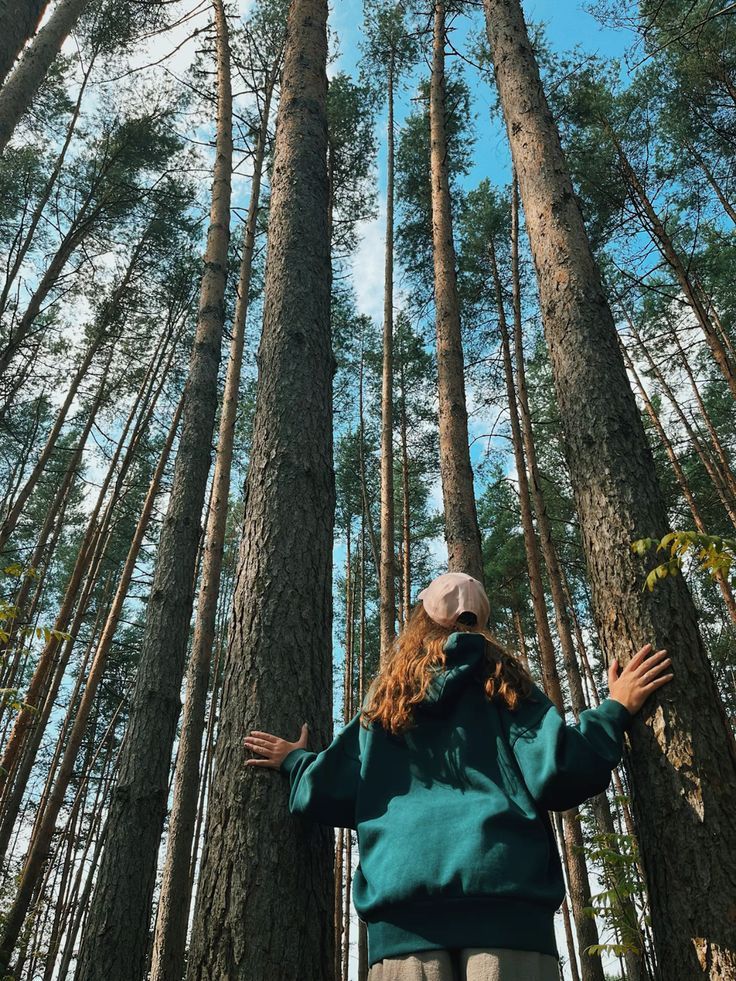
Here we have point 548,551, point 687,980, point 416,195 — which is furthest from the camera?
point 416,195

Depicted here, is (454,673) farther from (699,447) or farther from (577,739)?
(699,447)

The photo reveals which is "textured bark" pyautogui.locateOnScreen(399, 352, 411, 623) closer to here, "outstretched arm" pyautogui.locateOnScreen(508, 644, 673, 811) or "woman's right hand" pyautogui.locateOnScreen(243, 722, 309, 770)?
"woman's right hand" pyautogui.locateOnScreen(243, 722, 309, 770)

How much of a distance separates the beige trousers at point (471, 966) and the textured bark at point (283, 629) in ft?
1.94

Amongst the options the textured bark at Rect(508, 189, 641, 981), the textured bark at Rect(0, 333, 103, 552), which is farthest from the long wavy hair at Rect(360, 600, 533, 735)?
the textured bark at Rect(0, 333, 103, 552)

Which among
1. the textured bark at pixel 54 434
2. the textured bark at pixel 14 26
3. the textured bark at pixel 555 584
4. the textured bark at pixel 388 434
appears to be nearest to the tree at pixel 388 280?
the textured bark at pixel 388 434

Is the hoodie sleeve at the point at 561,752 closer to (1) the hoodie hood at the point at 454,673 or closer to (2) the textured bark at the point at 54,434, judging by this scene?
(1) the hoodie hood at the point at 454,673

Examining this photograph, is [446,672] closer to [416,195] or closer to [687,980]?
[687,980]

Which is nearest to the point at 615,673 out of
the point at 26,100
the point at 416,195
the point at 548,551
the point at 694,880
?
the point at 694,880

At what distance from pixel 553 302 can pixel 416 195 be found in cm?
988

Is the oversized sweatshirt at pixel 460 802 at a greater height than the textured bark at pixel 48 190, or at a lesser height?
lesser

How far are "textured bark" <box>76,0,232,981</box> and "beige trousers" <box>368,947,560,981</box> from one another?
3.82 m

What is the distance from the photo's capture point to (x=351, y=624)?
1579cm

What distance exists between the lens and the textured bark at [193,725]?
6.48 metres

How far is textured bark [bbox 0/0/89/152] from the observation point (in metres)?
4.68
